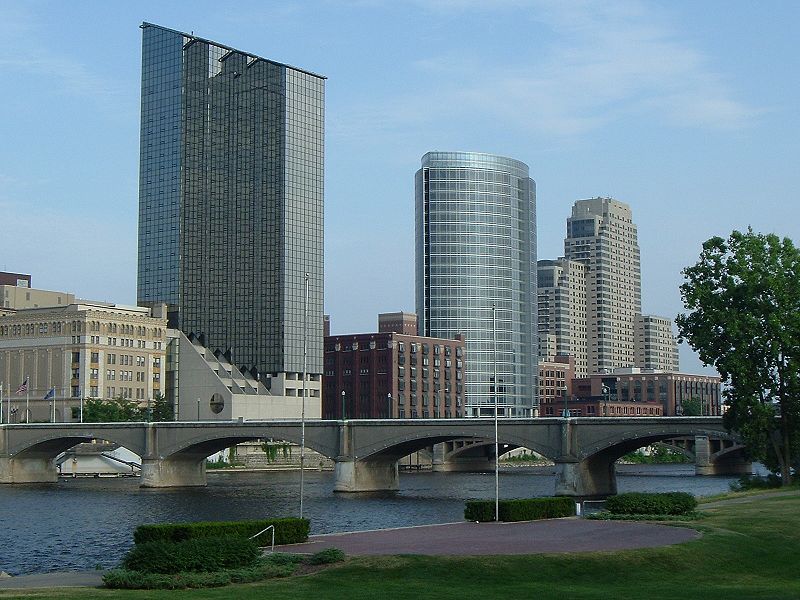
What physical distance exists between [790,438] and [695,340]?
13284 millimetres

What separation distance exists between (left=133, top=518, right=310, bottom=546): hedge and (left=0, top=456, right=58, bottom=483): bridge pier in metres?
137

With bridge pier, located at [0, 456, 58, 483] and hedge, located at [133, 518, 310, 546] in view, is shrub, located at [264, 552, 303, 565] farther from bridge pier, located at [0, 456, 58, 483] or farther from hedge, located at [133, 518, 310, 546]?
bridge pier, located at [0, 456, 58, 483]

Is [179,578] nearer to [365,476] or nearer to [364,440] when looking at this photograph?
[364,440]

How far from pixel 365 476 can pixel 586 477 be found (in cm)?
3081

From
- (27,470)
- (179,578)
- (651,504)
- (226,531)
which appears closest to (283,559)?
(226,531)

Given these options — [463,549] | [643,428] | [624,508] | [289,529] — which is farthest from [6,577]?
[643,428]

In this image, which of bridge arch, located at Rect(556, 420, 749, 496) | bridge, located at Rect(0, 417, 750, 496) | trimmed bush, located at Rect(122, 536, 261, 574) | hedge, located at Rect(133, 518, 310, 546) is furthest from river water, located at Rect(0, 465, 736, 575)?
trimmed bush, located at Rect(122, 536, 261, 574)

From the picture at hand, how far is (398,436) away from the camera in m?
154

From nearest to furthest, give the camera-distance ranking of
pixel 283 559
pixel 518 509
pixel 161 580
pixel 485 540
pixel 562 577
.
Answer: pixel 161 580 < pixel 562 577 < pixel 283 559 < pixel 485 540 < pixel 518 509

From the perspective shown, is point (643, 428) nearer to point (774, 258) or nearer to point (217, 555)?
point (774, 258)

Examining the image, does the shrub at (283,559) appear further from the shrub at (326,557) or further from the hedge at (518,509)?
the hedge at (518,509)

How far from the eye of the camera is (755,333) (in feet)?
379

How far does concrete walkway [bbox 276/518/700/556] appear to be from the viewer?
53.9 meters

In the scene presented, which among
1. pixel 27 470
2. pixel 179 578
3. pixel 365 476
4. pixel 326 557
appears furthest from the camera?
pixel 27 470
